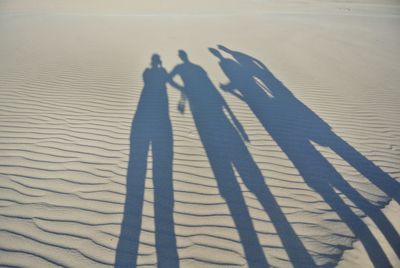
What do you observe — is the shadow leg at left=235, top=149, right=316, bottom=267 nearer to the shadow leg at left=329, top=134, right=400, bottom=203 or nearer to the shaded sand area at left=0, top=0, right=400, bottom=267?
the shaded sand area at left=0, top=0, right=400, bottom=267

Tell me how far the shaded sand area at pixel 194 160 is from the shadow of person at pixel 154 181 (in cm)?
2

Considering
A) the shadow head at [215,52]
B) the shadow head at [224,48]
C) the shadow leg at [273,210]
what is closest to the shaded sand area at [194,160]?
the shadow leg at [273,210]

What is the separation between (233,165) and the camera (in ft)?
14.2

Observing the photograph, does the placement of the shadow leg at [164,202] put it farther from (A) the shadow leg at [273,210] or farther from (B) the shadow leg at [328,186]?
(B) the shadow leg at [328,186]

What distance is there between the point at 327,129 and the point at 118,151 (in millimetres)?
3918

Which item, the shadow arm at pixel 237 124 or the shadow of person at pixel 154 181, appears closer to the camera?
the shadow of person at pixel 154 181

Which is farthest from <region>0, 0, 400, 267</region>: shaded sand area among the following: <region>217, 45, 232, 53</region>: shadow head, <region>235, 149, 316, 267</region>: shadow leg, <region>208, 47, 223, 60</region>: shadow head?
<region>217, 45, 232, 53</region>: shadow head

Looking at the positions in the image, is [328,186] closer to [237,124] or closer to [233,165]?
[233,165]

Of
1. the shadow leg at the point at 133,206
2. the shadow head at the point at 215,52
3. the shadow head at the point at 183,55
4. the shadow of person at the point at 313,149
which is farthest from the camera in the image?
the shadow head at the point at 215,52

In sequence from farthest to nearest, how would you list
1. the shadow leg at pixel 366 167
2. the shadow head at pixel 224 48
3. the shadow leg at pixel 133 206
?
1. the shadow head at pixel 224 48
2. the shadow leg at pixel 366 167
3. the shadow leg at pixel 133 206

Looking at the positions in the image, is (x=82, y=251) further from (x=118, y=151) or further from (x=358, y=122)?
(x=358, y=122)

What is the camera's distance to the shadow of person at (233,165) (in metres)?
3.16

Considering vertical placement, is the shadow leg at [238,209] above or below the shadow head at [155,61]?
below

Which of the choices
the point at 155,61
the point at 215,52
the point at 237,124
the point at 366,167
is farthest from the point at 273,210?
the point at 215,52
